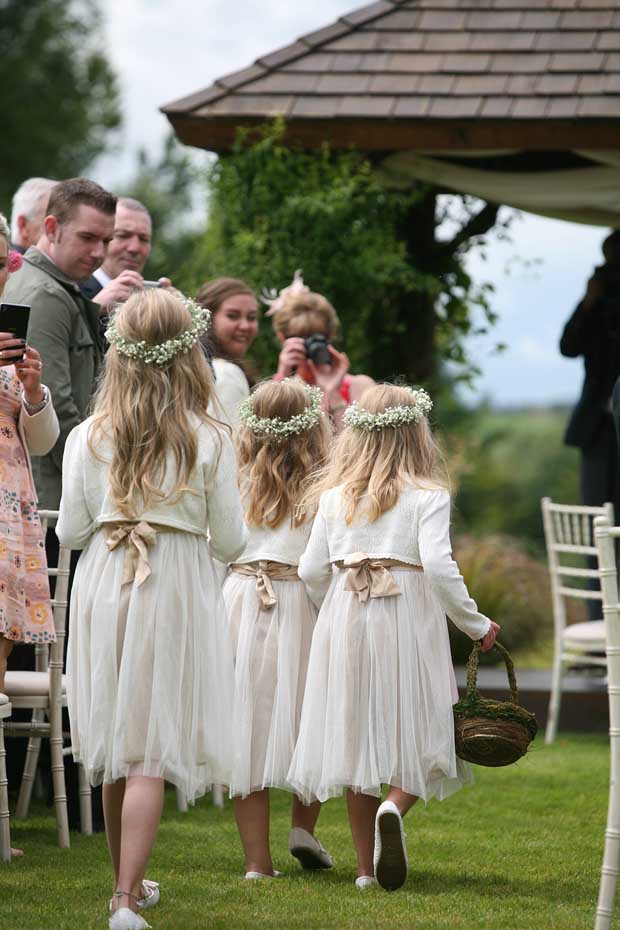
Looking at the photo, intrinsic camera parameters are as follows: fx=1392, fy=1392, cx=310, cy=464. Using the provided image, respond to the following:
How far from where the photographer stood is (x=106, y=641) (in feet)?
12.8

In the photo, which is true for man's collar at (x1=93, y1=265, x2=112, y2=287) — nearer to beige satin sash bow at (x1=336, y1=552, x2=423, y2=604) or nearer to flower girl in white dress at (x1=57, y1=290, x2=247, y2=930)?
flower girl in white dress at (x1=57, y1=290, x2=247, y2=930)

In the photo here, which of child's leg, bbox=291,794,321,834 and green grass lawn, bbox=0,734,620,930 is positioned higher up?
child's leg, bbox=291,794,321,834

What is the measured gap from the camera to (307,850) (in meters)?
4.70

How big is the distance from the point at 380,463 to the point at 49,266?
5.74 feet

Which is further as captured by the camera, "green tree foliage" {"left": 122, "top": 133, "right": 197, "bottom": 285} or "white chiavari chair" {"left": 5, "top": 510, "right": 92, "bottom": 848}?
"green tree foliage" {"left": 122, "top": 133, "right": 197, "bottom": 285}

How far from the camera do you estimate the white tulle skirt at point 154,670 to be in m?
3.85

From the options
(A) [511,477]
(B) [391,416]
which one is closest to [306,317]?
(B) [391,416]

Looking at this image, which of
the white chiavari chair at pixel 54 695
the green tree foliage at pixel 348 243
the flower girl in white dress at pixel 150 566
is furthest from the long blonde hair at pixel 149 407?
the green tree foliage at pixel 348 243

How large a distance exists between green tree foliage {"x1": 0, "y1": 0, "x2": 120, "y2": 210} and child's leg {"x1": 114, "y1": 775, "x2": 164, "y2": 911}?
21.6 m

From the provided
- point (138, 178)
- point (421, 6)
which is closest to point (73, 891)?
point (421, 6)

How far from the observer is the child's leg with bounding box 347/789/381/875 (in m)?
4.46

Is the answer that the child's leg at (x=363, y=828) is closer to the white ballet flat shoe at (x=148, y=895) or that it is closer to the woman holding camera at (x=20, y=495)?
the white ballet flat shoe at (x=148, y=895)

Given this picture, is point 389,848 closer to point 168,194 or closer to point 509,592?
point 509,592

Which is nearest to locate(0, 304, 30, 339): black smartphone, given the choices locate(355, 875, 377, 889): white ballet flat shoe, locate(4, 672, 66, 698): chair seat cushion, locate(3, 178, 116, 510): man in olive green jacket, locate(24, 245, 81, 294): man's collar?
locate(3, 178, 116, 510): man in olive green jacket
